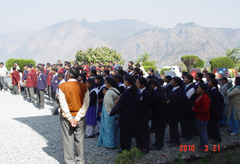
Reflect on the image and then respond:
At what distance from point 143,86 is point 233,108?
3.06 meters

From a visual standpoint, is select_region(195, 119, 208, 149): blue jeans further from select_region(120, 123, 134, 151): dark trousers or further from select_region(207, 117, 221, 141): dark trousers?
select_region(120, 123, 134, 151): dark trousers

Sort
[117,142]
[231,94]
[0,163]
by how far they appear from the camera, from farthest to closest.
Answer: [231,94] < [117,142] < [0,163]

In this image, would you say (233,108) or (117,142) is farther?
(233,108)

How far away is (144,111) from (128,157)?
40.6 inches

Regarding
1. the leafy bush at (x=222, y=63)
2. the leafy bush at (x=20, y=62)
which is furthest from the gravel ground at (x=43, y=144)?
the leafy bush at (x=222, y=63)

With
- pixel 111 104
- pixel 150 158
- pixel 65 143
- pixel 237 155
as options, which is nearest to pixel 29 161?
pixel 65 143

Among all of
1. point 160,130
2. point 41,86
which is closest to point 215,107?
point 160,130

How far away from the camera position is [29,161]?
4848 millimetres

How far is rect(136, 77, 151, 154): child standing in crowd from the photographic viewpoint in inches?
192

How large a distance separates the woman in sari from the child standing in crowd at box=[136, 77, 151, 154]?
25.4 inches

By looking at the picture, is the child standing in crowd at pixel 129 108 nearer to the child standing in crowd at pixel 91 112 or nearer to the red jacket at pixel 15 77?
the child standing in crowd at pixel 91 112

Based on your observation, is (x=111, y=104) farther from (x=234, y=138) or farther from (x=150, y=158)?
(x=234, y=138)

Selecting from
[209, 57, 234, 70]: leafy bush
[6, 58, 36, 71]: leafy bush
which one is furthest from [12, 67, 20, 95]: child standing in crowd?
[209, 57, 234, 70]: leafy bush

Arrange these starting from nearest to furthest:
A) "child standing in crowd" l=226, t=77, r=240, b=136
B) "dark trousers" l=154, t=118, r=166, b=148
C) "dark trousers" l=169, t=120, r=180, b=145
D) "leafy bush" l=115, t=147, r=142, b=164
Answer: "leafy bush" l=115, t=147, r=142, b=164 < "dark trousers" l=154, t=118, r=166, b=148 < "dark trousers" l=169, t=120, r=180, b=145 < "child standing in crowd" l=226, t=77, r=240, b=136
